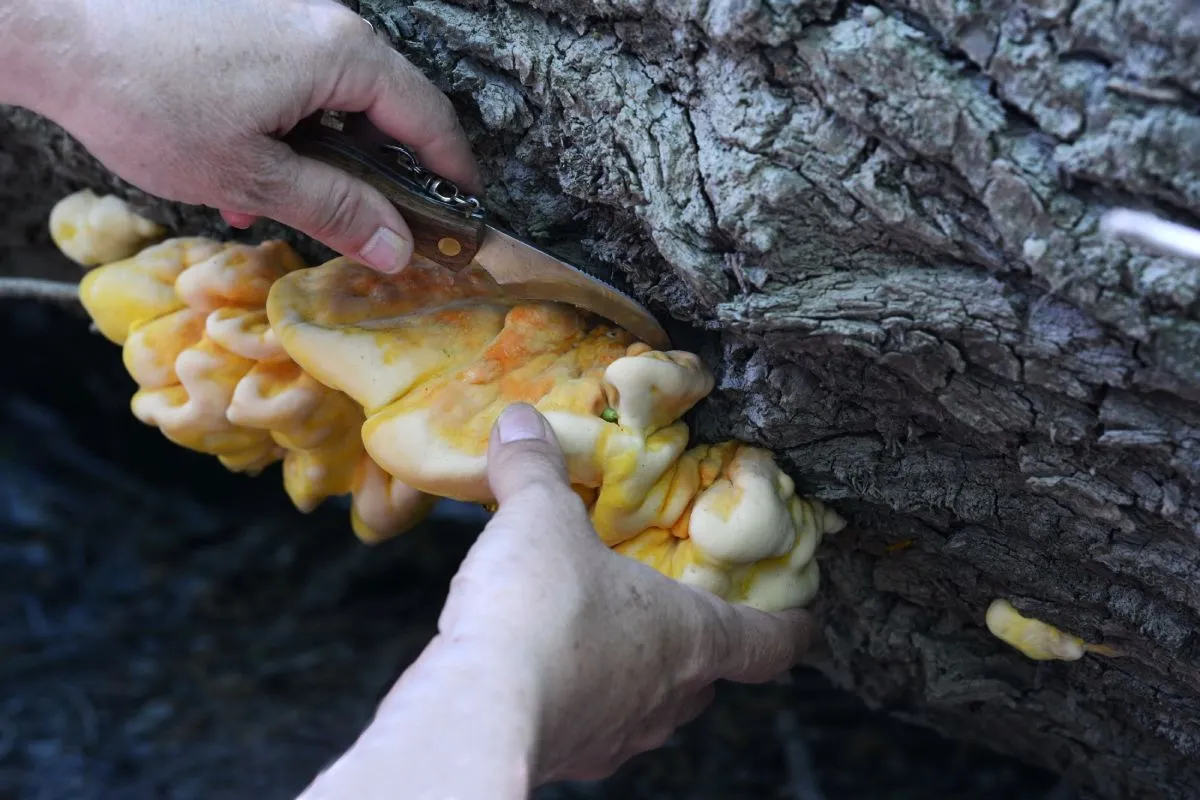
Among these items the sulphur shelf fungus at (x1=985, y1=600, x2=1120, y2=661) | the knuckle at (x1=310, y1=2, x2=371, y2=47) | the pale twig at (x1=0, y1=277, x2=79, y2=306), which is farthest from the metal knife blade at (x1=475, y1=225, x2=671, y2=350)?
the pale twig at (x1=0, y1=277, x2=79, y2=306)

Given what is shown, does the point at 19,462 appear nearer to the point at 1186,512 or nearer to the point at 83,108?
the point at 83,108

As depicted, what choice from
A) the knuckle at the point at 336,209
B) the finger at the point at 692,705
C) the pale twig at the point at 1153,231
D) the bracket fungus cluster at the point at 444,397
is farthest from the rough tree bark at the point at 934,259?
the finger at the point at 692,705

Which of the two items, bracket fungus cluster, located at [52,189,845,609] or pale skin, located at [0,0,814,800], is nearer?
pale skin, located at [0,0,814,800]

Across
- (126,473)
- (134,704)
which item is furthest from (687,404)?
(126,473)

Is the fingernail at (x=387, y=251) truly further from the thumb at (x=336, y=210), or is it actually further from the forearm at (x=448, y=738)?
the forearm at (x=448, y=738)

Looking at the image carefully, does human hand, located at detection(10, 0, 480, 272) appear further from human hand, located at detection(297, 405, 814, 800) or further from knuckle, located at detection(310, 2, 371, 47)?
human hand, located at detection(297, 405, 814, 800)

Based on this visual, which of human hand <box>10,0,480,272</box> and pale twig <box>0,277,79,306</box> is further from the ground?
human hand <box>10,0,480,272</box>

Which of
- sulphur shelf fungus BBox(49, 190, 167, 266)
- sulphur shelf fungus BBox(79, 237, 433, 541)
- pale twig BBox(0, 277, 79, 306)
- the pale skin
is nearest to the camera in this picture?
the pale skin

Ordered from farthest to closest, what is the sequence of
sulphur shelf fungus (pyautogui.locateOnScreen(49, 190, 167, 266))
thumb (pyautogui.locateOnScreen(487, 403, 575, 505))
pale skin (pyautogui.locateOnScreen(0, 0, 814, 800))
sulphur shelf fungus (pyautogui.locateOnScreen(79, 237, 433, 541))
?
sulphur shelf fungus (pyautogui.locateOnScreen(49, 190, 167, 266)) < sulphur shelf fungus (pyautogui.locateOnScreen(79, 237, 433, 541)) < thumb (pyautogui.locateOnScreen(487, 403, 575, 505)) < pale skin (pyautogui.locateOnScreen(0, 0, 814, 800))
